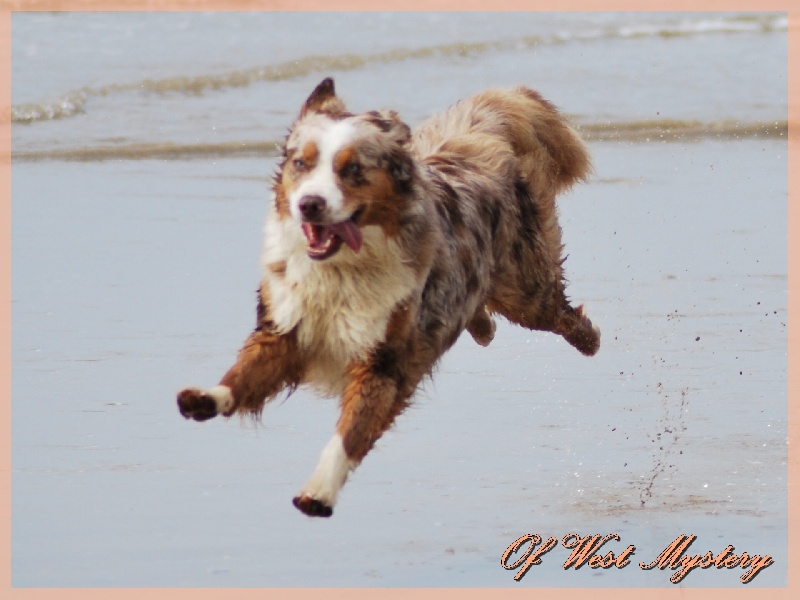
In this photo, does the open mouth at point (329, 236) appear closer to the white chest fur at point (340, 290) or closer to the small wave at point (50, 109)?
the white chest fur at point (340, 290)

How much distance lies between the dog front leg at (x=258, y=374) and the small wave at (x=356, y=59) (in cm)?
787

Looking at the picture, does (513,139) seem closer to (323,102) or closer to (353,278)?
(323,102)

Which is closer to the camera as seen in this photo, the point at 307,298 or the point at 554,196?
the point at 307,298

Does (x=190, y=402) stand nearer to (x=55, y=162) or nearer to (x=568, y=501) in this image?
(x=568, y=501)

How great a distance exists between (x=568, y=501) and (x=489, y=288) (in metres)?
1.03

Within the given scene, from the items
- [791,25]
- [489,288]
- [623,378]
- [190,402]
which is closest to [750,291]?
[623,378]

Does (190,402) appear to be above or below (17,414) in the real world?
above

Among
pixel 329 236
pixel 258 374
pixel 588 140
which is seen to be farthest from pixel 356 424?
pixel 588 140

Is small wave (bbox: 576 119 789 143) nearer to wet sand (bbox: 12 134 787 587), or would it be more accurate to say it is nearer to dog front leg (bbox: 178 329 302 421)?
wet sand (bbox: 12 134 787 587)

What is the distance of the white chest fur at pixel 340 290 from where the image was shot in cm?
519

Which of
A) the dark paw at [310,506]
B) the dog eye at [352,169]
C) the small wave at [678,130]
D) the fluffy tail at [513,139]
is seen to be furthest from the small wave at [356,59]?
the dark paw at [310,506]

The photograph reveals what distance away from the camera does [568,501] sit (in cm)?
568

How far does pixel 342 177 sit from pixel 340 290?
478mm

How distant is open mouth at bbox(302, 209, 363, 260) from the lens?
500 centimetres
